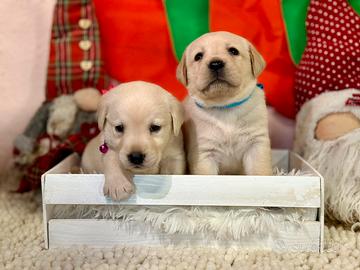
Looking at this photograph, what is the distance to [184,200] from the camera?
4.62 ft

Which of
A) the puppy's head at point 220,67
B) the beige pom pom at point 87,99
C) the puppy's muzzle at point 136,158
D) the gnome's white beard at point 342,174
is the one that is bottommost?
the gnome's white beard at point 342,174

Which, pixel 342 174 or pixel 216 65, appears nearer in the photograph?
pixel 216 65

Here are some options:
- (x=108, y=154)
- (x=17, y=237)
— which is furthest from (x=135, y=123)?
(x=17, y=237)

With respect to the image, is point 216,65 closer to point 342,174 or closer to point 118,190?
point 118,190

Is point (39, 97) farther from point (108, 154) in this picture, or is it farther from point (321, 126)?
point (321, 126)

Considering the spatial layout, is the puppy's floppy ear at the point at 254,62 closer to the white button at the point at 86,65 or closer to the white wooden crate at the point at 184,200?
the white wooden crate at the point at 184,200

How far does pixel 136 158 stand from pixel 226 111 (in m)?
0.40

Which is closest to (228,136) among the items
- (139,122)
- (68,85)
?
(139,122)

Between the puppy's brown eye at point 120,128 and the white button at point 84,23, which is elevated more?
A: the white button at point 84,23

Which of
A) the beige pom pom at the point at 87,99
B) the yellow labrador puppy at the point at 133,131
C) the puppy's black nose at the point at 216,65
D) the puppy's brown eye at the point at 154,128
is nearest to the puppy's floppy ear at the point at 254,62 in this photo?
the puppy's black nose at the point at 216,65

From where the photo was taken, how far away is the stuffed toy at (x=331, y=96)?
1.64 meters

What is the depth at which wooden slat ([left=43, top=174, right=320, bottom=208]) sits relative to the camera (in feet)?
4.56

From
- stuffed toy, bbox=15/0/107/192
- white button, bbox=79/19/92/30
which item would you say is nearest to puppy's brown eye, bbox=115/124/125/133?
stuffed toy, bbox=15/0/107/192

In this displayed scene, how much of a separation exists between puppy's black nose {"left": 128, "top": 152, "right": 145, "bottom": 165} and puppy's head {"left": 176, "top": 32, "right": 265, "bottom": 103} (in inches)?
13.1
